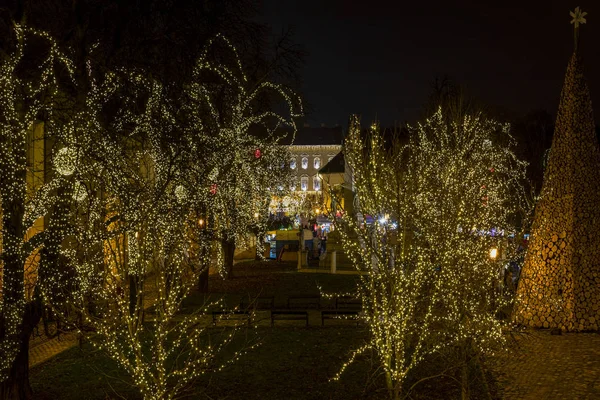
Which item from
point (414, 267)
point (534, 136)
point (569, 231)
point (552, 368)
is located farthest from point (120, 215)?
point (534, 136)

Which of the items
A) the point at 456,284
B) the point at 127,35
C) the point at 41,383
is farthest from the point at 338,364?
the point at 127,35

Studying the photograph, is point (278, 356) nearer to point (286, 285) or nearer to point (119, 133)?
point (119, 133)

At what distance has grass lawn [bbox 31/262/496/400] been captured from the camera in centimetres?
958

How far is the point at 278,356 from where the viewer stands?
39.8ft

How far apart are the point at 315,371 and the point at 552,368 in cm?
416

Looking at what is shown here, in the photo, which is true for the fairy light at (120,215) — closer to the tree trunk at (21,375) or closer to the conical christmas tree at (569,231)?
the tree trunk at (21,375)

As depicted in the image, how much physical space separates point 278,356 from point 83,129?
567cm

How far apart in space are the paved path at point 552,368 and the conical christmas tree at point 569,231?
56 cm

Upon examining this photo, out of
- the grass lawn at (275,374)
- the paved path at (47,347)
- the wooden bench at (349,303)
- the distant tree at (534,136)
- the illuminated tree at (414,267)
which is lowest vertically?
the paved path at (47,347)

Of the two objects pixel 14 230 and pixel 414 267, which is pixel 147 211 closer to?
pixel 14 230

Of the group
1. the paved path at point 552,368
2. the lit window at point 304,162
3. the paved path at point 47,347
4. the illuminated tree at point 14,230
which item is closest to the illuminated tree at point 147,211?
the illuminated tree at point 14,230

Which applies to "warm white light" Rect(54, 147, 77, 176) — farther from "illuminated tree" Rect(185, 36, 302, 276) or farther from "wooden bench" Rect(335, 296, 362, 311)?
"wooden bench" Rect(335, 296, 362, 311)

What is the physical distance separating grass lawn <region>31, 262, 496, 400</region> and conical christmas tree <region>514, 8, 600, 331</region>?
4121 mm

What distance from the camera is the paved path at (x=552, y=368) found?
9555mm
